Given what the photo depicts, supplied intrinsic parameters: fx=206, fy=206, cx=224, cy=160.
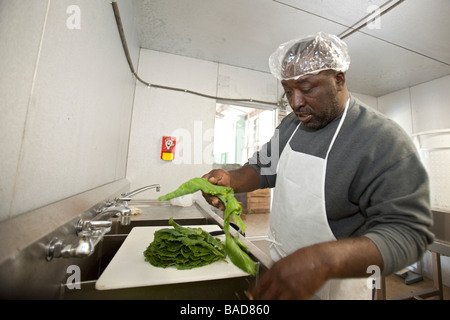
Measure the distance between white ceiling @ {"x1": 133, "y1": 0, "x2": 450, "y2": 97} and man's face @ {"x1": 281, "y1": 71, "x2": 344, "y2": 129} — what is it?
124cm

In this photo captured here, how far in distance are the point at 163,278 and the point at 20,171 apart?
520 millimetres

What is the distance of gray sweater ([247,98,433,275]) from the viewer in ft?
1.99

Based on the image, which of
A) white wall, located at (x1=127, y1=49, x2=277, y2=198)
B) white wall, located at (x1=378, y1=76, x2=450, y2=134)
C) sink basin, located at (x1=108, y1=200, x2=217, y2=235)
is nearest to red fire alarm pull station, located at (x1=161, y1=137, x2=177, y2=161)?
white wall, located at (x1=127, y1=49, x2=277, y2=198)

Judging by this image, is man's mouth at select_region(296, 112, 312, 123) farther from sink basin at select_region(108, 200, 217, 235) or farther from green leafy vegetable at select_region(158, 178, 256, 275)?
sink basin at select_region(108, 200, 217, 235)

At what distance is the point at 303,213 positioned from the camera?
1005mm

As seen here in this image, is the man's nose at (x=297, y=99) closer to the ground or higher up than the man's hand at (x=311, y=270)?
higher up

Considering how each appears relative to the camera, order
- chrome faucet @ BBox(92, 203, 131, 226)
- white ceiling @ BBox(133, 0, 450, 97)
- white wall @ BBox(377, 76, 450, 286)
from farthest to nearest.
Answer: white wall @ BBox(377, 76, 450, 286) → white ceiling @ BBox(133, 0, 450, 97) → chrome faucet @ BBox(92, 203, 131, 226)

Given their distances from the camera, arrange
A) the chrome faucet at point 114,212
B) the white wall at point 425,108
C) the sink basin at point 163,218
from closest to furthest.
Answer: the chrome faucet at point 114,212 → the sink basin at point 163,218 → the white wall at point 425,108

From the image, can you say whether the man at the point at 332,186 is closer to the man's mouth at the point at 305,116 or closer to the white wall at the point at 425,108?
the man's mouth at the point at 305,116

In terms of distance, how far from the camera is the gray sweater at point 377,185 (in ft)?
1.99

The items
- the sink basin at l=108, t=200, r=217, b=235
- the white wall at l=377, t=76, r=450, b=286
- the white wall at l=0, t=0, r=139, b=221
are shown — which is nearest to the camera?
the white wall at l=0, t=0, r=139, b=221

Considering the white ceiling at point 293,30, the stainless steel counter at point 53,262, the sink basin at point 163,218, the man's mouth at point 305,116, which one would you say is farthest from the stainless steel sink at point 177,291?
the white ceiling at point 293,30
